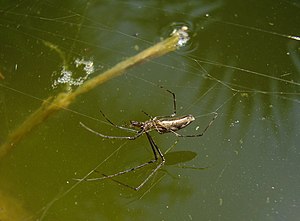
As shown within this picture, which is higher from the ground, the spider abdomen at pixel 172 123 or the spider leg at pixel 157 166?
the spider abdomen at pixel 172 123

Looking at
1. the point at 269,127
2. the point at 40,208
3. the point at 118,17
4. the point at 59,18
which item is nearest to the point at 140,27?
the point at 118,17

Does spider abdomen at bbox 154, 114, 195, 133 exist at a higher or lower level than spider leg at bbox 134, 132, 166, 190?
higher

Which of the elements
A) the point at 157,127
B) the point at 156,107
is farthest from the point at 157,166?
the point at 156,107

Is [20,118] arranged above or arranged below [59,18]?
below

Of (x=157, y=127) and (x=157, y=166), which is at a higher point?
(x=157, y=127)

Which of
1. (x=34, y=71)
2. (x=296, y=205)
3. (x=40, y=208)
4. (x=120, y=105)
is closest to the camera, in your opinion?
(x=296, y=205)

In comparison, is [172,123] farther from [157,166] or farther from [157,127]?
[157,166]

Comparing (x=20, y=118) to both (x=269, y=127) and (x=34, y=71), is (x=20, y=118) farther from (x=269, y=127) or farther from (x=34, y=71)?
(x=269, y=127)

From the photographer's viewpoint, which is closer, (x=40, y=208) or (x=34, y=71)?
(x=40, y=208)
